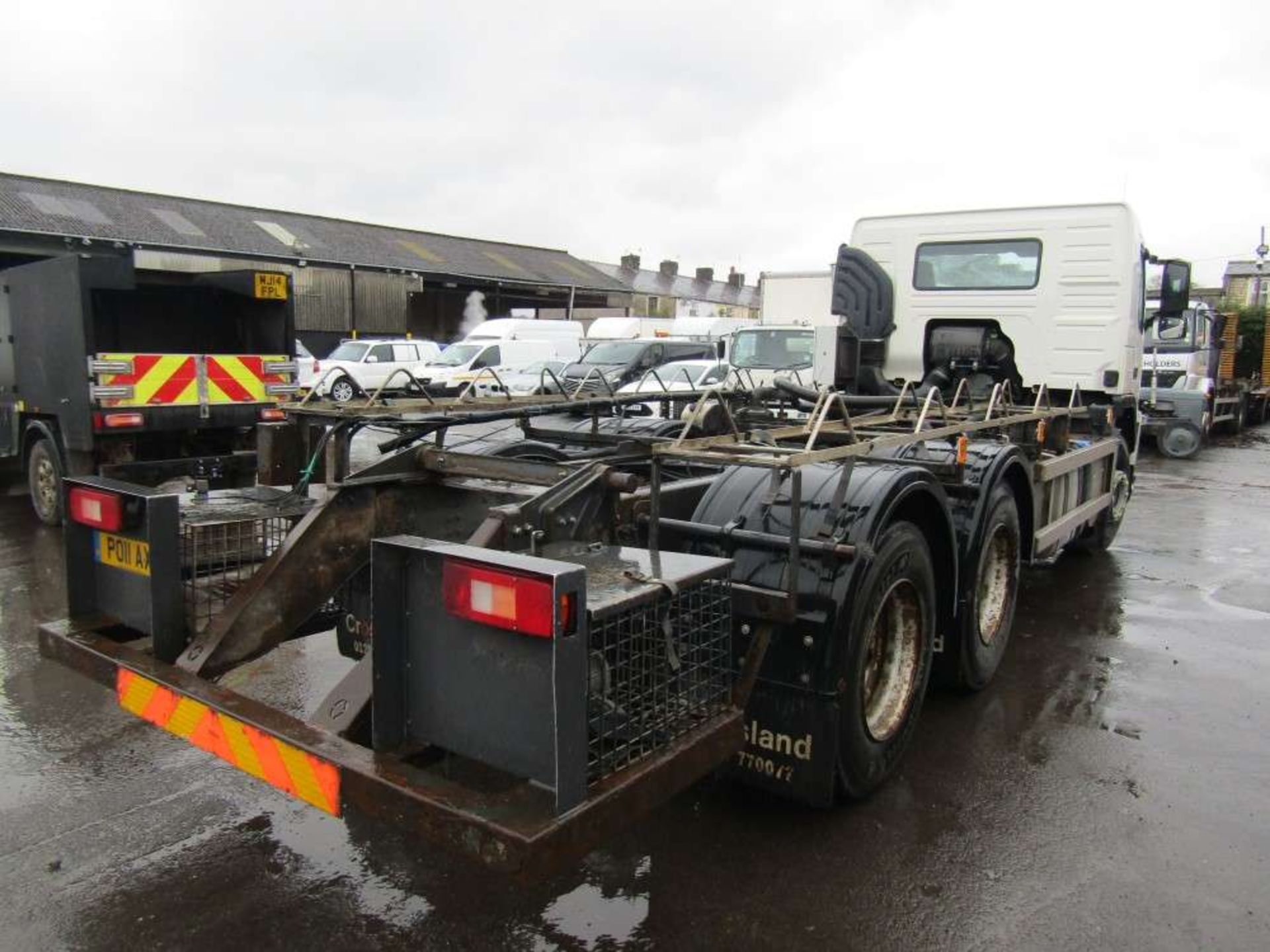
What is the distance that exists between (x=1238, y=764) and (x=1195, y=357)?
620 inches

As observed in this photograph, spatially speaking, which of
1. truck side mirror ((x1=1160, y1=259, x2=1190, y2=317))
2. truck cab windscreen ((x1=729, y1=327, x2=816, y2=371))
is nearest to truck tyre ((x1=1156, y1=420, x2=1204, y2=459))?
truck cab windscreen ((x1=729, y1=327, x2=816, y2=371))

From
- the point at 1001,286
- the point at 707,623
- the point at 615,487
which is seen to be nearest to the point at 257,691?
the point at 615,487

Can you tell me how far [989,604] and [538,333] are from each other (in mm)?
20129

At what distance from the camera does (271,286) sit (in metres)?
9.46

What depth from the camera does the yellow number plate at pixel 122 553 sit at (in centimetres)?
308

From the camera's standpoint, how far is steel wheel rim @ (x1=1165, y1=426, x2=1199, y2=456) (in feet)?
53.8

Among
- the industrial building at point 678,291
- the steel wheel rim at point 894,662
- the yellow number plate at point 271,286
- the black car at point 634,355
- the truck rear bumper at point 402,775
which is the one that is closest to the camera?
the truck rear bumper at point 402,775

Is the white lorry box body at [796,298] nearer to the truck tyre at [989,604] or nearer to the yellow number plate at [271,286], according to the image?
the yellow number plate at [271,286]

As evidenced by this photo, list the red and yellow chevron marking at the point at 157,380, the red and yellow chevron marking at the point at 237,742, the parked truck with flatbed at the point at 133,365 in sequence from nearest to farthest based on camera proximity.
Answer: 1. the red and yellow chevron marking at the point at 237,742
2. the parked truck with flatbed at the point at 133,365
3. the red and yellow chevron marking at the point at 157,380

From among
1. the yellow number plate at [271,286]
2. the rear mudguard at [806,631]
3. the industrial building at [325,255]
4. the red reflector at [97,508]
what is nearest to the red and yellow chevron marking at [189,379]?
the yellow number plate at [271,286]

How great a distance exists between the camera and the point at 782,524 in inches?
131

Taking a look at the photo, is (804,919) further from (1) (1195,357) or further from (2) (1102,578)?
(1) (1195,357)

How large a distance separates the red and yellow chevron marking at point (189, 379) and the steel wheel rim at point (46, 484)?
1.24 m

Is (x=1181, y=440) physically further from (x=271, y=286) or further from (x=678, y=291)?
(x=678, y=291)
